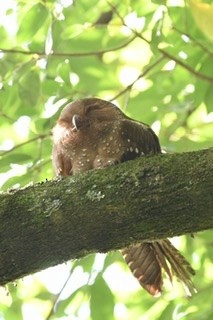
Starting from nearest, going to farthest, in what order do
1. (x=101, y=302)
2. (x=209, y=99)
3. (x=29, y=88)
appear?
(x=101, y=302), (x=209, y=99), (x=29, y=88)

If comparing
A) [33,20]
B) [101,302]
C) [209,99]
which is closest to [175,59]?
[209,99]

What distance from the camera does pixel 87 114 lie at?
249 centimetres

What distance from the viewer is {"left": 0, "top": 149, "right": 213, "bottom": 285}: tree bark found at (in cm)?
185

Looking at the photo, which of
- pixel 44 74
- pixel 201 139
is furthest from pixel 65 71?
pixel 201 139

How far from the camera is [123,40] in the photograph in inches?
129

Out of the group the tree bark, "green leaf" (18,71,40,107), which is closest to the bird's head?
"green leaf" (18,71,40,107)

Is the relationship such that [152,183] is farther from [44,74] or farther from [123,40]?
[123,40]

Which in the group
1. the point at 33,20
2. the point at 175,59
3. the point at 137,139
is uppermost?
the point at 33,20

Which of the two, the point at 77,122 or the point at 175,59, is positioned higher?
the point at 175,59

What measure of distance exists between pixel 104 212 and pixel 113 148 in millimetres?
481

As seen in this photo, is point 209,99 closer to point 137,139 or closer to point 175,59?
point 175,59

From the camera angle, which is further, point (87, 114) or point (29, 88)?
point (29, 88)

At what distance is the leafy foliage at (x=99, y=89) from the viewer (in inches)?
109

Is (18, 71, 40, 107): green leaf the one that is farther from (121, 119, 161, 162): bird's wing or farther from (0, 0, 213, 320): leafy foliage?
(121, 119, 161, 162): bird's wing
